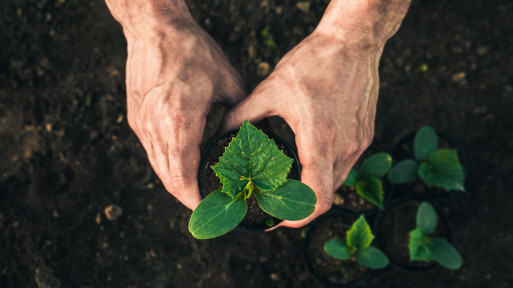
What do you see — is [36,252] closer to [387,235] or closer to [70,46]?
[70,46]

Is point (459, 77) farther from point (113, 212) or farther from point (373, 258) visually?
point (113, 212)

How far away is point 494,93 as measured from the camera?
7.56 ft

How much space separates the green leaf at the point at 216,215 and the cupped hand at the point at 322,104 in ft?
1.02

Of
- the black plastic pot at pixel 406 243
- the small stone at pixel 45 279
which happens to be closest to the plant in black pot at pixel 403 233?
the black plastic pot at pixel 406 243

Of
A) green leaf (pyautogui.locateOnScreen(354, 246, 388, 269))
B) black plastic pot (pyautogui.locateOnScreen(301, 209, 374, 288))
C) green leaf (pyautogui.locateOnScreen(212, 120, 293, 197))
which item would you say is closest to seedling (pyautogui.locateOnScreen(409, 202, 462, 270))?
green leaf (pyautogui.locateOnScreen(354, 246, 388, 269))

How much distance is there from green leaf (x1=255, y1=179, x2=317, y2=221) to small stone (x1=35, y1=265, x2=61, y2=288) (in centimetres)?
176

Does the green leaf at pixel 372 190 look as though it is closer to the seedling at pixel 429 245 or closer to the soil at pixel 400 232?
the seedling at pixel 429 245

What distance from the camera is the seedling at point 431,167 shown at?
172cm

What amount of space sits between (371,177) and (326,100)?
2.10 ft

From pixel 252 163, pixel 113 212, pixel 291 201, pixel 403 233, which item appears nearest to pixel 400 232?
pixel 403 233

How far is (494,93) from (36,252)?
316cm

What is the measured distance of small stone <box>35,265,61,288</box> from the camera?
2105 mm

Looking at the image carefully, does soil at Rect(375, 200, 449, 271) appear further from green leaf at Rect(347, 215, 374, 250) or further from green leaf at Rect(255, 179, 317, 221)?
green leaf at Rect(255, 179, 317, 221)

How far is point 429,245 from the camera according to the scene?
1835mm
